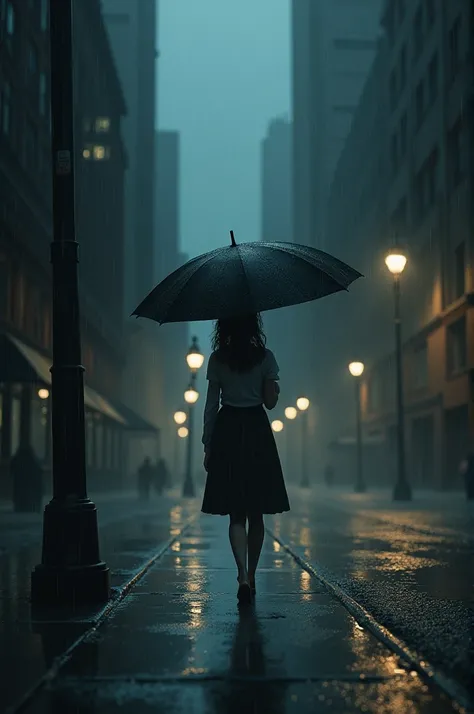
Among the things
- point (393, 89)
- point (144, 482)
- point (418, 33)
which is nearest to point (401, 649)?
point (144, 482)

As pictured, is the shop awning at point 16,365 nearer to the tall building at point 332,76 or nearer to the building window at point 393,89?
the building window at point 393,89

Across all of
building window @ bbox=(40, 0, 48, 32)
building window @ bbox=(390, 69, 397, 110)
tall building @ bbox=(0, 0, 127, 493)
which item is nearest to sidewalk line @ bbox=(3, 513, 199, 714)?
tall building @ bbox=(0, 0, 127, 493)

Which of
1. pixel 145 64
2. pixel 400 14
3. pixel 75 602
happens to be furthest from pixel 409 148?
pixel 145 64

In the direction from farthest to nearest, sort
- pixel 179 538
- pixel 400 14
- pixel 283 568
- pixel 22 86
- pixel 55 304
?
pixel 400 14 < pixel 22 86 < pixel 179 538 < pixel 283 568 < pixel 55 304

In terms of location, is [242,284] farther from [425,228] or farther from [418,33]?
[418,33]

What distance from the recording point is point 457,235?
39188mm

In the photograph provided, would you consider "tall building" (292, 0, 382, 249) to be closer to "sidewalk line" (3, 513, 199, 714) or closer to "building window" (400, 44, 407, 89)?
"building window" (400, 44, 407, 89)

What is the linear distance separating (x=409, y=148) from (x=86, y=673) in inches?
1797

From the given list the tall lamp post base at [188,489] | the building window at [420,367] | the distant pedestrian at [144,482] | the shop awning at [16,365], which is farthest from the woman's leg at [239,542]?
the building window at [420,367]

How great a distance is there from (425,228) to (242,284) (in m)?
38.8

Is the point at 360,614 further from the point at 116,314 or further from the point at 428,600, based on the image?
the point at 116,314

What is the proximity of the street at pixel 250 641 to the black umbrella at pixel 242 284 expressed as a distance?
2.10 m

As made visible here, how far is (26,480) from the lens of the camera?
76.2ft

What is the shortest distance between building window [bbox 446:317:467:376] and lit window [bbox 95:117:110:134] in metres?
23.9
